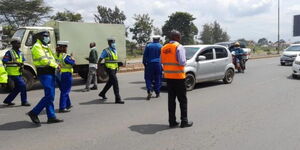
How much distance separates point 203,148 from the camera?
14.2 ft

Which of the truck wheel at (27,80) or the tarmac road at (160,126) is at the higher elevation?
the truck wheel at (27,80)

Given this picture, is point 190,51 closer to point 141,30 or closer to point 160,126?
point 160,126

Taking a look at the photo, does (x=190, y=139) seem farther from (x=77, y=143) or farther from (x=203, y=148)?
(x=77, y=143)

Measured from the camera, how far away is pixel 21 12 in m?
32.8

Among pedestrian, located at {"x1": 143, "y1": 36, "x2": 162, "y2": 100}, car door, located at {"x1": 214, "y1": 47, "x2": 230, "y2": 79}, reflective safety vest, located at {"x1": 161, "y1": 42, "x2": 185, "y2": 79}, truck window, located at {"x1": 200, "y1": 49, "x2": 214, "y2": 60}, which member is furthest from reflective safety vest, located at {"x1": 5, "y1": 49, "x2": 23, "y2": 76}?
car door, located at {"x1": 214, "y1": 47, "x2": 230, "y2": 79}

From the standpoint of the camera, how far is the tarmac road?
178 inches

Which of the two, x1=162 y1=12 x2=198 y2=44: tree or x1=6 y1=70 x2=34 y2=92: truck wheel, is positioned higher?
x1=162 y1=12 x2=198 y2=44: tree

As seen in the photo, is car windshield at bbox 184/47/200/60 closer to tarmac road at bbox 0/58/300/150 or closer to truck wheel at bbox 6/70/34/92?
tarmac road at bbox 0/58/300/150

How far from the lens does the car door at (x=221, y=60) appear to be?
34.6 ft

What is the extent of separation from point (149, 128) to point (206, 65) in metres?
5.27

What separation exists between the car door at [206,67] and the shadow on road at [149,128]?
466 centimetres

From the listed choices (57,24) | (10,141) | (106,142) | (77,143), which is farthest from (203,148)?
(57,24)

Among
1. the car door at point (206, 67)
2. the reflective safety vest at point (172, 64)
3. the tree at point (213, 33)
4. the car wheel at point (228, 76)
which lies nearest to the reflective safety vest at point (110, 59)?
the reflective safety vest at point (172, 64)

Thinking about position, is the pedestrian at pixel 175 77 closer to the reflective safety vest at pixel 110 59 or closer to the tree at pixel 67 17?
the reflective safety vest at pixel 110 59
